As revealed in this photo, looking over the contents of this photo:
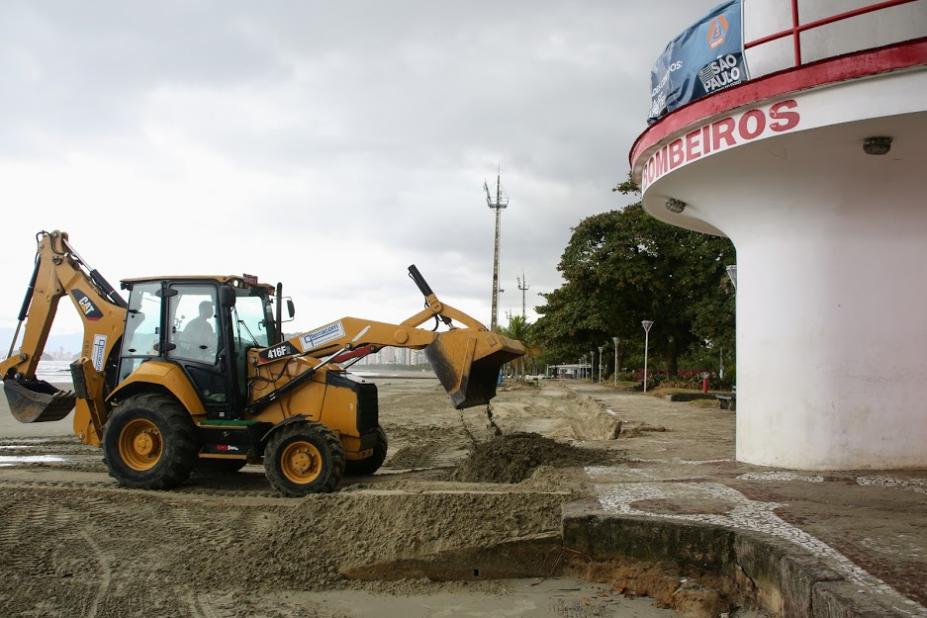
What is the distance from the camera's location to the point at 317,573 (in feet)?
18.9

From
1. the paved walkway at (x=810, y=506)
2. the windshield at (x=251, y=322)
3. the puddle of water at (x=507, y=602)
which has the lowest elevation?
the puddle of water at (x=507, y=602)

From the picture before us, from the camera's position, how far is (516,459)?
876 cm

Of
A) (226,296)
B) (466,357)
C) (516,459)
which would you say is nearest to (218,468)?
(226,296)

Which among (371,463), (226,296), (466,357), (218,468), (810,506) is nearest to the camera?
(810,506)

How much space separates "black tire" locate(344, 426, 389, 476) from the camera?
964cm

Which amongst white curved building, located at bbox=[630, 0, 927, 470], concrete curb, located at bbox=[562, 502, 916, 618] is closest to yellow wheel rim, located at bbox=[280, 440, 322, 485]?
concrete curb, located at bbox=[562, 502, 916, 618]

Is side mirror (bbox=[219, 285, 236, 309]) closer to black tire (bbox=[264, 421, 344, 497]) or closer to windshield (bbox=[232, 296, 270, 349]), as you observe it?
windshield (bbox=[232, 296, 270, 349])

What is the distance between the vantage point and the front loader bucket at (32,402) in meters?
9.54

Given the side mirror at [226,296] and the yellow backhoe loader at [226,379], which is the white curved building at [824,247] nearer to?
the yellow backhoe loader at [226,379]

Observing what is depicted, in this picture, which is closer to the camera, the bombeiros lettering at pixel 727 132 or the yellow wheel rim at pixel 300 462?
the bombeiros lettering at pixel 727 132

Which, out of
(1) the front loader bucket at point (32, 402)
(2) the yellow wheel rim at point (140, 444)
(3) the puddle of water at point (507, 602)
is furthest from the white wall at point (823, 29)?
(1) the front loader bucket at point (32, 402)

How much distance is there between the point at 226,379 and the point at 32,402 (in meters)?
2.90

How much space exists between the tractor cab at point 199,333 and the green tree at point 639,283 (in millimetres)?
22567

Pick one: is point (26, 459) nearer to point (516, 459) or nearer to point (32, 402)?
point (32, 402)
